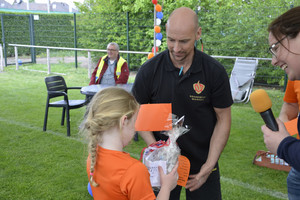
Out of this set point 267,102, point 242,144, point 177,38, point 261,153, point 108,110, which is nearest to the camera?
point 267,102

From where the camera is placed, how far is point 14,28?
1767cm

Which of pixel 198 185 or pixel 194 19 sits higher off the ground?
pixel 194 19

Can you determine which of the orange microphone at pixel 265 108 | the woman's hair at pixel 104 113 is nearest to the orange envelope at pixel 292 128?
the orange microphone at pixel 265 108

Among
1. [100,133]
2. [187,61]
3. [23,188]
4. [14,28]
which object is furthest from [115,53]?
[14,28]

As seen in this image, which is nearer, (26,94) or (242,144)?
(242,144)

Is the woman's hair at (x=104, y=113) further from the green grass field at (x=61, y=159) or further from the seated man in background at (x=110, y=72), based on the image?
the seated man in background at (x=110, y=72)

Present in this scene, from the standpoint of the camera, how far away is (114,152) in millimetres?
1650

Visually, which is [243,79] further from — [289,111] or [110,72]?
[289,111]

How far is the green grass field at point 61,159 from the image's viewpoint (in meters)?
4.02

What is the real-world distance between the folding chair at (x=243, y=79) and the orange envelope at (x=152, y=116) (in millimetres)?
7495

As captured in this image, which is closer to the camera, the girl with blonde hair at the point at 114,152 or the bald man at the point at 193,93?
the girl with blonde hair at the point at 114,152

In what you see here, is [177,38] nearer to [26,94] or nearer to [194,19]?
[194,19]

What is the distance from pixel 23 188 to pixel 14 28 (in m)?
15.9

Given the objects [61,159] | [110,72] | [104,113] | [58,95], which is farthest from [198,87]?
[110,72]
